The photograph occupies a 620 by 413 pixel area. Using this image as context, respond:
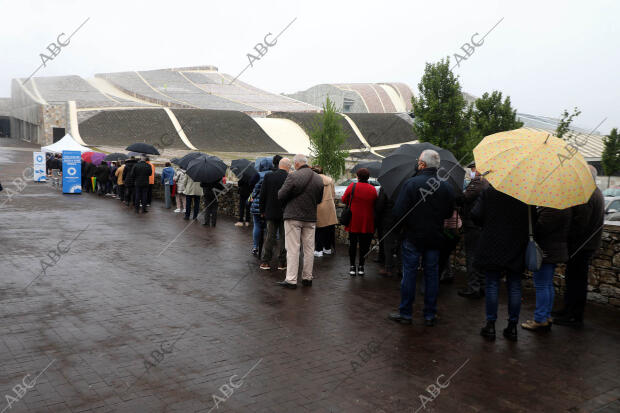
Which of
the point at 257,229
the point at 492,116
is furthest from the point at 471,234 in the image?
the point at 492,116

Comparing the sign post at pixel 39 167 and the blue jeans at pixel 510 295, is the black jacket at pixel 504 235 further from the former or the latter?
the sign post at pixel 39 167

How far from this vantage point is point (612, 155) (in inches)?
1435

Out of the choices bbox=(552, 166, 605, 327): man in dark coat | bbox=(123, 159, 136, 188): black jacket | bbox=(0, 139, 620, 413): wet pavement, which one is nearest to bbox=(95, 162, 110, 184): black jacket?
bbox=(123, 159, 136, 188): black jacket

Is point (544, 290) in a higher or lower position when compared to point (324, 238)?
higher

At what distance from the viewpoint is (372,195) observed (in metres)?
8.55

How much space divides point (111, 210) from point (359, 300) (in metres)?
11.2

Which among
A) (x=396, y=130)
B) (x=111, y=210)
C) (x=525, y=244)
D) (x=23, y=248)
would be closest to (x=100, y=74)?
(x=396, y=130)

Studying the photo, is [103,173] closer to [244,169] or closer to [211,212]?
[211,212]

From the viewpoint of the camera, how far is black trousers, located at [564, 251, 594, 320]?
6.29 m

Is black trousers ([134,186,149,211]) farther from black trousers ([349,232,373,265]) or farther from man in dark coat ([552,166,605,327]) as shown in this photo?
man in dark coat ([552,166,605,327])

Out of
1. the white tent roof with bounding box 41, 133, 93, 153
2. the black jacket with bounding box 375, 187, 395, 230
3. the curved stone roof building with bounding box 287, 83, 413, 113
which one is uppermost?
the curved stone roof building with bounding box 287, 83, 413, 113

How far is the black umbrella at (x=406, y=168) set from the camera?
7.32 metres

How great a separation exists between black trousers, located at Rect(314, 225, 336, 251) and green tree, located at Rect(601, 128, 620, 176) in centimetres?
3270

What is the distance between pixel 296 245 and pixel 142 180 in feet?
30.9
